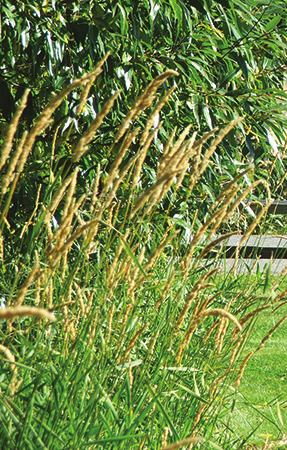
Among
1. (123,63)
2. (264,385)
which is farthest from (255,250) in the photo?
(264,385)

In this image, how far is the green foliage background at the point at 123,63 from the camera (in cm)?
248

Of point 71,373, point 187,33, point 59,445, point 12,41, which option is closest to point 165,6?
point 187,33

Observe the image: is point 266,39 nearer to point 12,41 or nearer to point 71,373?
point 12,41

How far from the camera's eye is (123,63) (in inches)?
104

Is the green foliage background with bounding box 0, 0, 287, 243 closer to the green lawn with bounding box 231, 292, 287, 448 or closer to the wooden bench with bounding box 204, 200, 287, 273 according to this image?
the wooden bench with bounding box 204, 200, 287, 273

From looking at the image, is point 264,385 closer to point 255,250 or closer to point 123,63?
point 255,250

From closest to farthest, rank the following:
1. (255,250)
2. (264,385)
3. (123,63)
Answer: (123,63), (255,250), (264,385)

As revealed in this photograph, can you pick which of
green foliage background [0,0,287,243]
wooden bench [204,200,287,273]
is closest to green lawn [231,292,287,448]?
wooden bench [204,200,287,273]

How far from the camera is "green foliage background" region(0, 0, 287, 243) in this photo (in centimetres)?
248

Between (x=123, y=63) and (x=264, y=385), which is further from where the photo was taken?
(x=264, y=385)

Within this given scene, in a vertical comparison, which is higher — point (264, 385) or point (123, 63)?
point (123, 63)

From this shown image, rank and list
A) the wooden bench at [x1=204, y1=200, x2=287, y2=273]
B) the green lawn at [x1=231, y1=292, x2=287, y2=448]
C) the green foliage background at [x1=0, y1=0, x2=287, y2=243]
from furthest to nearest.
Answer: the green lawn at [x1=231, y1=292, x2=287, y2=448] < the wooden bench at [x1=204, y1=200, x2=287, y2=273] < the green foliage background at [x1=0, y1=0, x2=287, y2=243]

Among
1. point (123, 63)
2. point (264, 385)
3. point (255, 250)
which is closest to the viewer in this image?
point (123, 63)

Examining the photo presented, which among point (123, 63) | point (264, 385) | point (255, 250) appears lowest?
point (264, 385)
